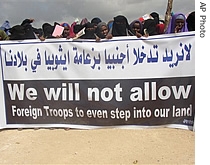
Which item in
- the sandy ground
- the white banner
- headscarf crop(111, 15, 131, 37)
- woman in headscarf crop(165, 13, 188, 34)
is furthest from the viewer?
headscarf crop(111, 15, 131, 37)

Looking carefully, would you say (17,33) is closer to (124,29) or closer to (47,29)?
(47,29)

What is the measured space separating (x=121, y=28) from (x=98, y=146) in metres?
→ 2.06

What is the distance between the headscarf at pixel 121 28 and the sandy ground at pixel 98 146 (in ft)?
5.26

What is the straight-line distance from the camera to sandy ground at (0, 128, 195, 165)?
4.58 meters

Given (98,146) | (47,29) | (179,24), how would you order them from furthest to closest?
(47,29) → (179,24) → (98,146)

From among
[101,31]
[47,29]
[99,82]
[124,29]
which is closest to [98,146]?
[99,82]

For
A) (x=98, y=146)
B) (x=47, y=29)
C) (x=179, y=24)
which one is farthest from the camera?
(x=47, y=29)

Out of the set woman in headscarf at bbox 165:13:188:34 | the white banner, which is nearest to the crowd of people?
woman in headscarf at bbox 165:13:188:34

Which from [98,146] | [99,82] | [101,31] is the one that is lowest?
[98,146]

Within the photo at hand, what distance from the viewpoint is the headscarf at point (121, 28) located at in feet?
19.5

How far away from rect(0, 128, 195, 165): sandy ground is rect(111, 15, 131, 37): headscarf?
63.1 inches

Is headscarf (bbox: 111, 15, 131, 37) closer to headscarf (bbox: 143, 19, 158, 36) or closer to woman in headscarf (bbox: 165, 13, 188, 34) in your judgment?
headscarf (bbox: 143, 19, 158, 36)

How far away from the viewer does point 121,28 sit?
5.98 metres

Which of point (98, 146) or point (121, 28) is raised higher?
point (121, 28)
